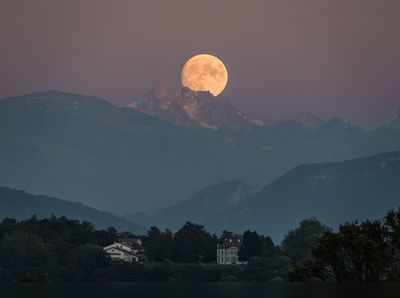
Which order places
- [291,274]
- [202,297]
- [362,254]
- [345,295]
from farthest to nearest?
[291,274] < [362,254] < [202,297] < [345,295]

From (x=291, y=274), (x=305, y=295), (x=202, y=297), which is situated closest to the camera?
(x=305, y=295)

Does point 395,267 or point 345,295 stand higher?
point 395,267

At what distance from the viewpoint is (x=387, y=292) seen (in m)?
121

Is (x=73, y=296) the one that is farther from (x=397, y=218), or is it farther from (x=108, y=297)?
(x=397, y=218)

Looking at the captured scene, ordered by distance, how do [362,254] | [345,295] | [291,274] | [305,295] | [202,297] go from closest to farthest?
[345,295], [305,295], [202,297], [362,254], [291,274]

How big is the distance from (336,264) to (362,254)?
4523 millimetres

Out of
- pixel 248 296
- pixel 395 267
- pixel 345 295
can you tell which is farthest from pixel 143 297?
pixel 395 267

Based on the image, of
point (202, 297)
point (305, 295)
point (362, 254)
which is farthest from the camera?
point (362, 254)

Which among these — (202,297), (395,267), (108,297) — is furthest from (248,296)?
(395,267)

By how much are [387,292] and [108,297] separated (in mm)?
34170

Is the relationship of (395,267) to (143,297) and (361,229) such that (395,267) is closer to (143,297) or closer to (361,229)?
(361,229)

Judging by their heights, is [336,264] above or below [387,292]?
above

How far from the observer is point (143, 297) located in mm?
135125

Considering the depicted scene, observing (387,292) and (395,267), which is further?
(395,267)
